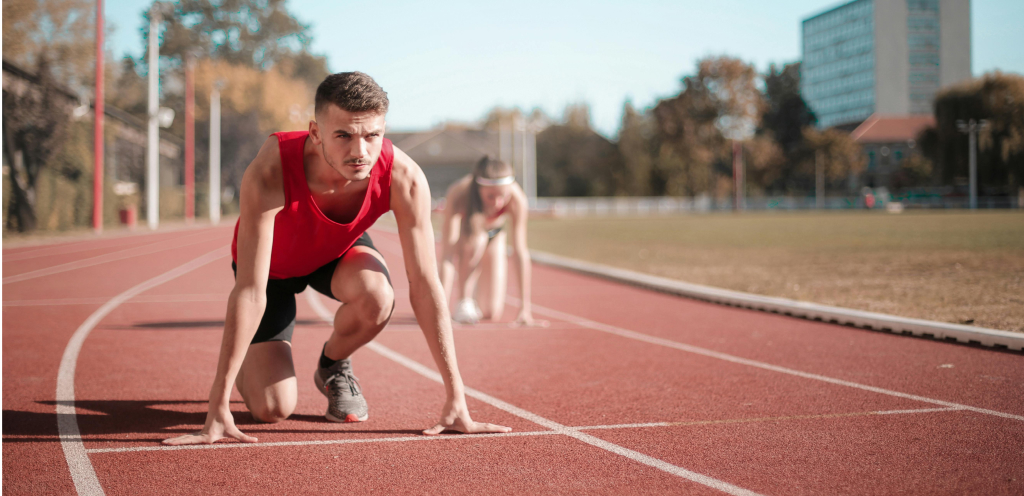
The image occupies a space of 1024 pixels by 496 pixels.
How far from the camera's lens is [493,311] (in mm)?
8680

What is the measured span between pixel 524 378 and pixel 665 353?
5.02 feet

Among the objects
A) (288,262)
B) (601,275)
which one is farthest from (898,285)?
(288,262)

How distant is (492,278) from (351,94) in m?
5.47

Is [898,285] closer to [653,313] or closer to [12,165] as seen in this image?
[653,313]

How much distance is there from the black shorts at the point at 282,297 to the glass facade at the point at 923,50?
12056cm

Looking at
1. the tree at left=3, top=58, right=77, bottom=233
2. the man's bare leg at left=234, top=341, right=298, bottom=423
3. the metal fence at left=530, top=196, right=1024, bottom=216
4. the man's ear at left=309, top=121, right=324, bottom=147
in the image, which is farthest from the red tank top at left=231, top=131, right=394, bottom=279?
the metal fence at left=530, top=196, right=1024, bottom=216

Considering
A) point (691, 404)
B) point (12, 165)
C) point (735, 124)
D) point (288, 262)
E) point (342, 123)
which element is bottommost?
point (691, 404)

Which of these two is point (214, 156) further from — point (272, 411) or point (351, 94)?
point (351, 94)

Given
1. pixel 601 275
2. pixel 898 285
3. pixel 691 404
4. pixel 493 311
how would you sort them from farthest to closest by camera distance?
pixel 601 275, pixel 898 285, pixel 493 311, pixel 691 404

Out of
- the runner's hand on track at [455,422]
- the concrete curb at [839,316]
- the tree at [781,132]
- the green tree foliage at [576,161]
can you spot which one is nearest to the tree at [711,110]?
the tree at [781,132]

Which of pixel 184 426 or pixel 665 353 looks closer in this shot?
pixel 184 426

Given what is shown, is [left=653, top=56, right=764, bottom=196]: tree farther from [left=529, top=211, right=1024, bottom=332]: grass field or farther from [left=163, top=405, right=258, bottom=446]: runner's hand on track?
[left=163, top=405, right=258, bottom=446]: runner's hand on track

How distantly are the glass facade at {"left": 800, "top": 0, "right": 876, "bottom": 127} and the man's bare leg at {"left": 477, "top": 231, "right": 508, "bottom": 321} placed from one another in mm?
121331

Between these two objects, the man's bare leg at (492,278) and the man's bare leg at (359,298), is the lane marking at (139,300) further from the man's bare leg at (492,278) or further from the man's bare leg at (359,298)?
the man's bare leg at (359,298)
